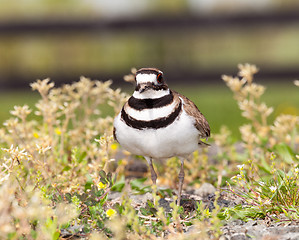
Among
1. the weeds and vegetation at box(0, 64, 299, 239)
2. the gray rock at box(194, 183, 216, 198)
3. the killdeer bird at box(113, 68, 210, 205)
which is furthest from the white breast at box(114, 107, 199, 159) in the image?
the gray rock at box(194, 183, 216, 198)

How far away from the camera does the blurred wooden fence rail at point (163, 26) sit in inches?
383

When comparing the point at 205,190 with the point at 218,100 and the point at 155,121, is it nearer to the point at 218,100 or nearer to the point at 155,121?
the point at 155,121

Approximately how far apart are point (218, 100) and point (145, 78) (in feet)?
22.1

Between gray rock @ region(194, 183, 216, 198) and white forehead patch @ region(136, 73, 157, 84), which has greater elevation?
white forehead patch @ region(136, 73, 157, 84)

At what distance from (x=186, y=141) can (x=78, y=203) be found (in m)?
0.77

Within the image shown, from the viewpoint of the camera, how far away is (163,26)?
10.1 m

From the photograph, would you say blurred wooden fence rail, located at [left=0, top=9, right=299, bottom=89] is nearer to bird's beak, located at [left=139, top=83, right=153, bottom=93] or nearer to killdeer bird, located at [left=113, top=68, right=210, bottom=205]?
killdeer bird, located at [left=113, top=68, right=210, bottom=205]

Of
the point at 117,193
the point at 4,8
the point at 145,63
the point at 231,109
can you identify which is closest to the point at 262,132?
the point at 117,193

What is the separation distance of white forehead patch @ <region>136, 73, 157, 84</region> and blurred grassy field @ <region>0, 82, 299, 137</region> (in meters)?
4.33

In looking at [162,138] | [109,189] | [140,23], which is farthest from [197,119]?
[140,23]

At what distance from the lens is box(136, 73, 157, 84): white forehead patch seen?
2996mm

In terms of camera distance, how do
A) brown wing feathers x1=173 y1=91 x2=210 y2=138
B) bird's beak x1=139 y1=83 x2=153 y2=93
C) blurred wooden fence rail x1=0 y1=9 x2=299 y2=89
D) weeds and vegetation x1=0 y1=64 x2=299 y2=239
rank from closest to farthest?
weeds and vegetation x1=0 y1=64 x2=299 y2=239 → bird's beak x1=139 y1=83 x2=153 y2=93 → brown wing feathers x1=173 y1=91 x2=210 y2=138 → blurred wooden fence rail x1=0 y1=9 x2=299 y2=89

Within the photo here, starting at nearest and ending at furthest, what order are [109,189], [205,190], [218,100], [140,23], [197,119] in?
[109,189]
[197,119]
[205,190]
[218,100]
[140,23]

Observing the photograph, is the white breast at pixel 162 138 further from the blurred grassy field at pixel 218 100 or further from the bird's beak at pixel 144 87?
the blurred grassy field at pixel 218 100
